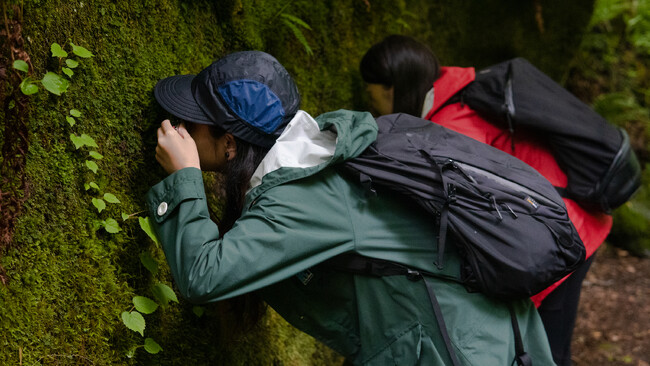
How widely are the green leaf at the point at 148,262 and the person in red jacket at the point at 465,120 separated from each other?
1.82 metres

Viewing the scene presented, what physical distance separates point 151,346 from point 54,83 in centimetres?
122

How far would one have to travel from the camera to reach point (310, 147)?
2273 millimetres

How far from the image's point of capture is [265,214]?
212cm

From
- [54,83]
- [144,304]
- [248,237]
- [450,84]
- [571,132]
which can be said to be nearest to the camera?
[248,237]

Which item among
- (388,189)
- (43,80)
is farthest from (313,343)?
(43,80)

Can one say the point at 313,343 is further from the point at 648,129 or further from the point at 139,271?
the point at 648,129

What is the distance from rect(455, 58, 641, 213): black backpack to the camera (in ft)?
10.5

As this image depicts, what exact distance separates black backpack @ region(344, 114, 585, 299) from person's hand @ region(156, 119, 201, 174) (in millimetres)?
620

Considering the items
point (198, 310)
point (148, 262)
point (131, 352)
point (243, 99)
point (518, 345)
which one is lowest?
point (198, 310)

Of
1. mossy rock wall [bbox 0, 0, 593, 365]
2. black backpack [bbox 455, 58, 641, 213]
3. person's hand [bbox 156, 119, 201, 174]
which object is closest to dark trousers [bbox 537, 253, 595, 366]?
black backpack [bbox 455, 58, 641, 213]

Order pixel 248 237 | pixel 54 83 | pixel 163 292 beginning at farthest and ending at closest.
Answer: pixel 163 292
pixel 54 83
pixel 248 237

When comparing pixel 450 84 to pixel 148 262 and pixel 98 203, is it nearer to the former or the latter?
pixel 148 262

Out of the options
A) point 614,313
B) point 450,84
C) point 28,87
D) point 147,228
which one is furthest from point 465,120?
point 614,313

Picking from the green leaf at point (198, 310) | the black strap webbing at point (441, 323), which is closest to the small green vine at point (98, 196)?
the green leaf at point (198, 310)
